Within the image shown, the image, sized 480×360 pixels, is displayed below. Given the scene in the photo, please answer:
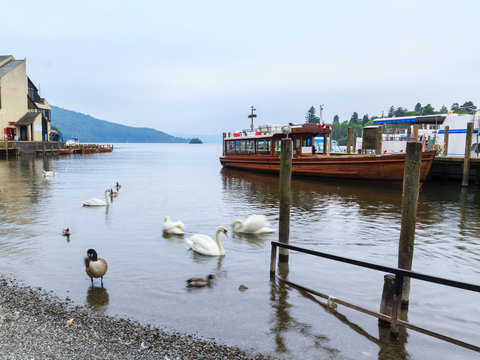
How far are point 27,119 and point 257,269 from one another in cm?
6169

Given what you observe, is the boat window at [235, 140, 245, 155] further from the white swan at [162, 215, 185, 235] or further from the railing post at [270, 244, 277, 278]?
the railing post at [270, 244, 277, 278]

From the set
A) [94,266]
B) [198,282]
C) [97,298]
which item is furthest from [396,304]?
[94,266]

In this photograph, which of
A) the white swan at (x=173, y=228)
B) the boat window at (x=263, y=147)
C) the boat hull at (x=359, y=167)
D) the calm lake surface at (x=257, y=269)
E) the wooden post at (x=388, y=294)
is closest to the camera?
the wooden post at (x=388, y=294)

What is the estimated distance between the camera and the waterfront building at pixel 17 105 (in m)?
56.9

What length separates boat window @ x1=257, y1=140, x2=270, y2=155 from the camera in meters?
36.0

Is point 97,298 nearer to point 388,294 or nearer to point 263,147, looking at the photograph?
point 388,294

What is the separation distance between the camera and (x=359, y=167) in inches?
1086

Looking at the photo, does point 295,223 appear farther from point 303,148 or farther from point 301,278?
point 303,148

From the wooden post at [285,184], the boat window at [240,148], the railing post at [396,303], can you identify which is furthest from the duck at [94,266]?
the boat window at [240,148]

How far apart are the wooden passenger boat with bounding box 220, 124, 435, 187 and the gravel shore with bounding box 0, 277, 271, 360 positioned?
14.4 meters

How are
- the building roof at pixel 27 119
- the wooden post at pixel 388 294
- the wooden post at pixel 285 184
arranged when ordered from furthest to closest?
the building roof at pixel 27 119, the wooden post at pixel 285 184, the wooden post at pixel 388 294

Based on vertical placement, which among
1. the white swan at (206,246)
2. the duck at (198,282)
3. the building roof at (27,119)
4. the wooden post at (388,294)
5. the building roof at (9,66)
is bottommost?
the duck at (198,282)

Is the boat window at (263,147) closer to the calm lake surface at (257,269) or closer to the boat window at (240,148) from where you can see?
the boat window at (240,148)

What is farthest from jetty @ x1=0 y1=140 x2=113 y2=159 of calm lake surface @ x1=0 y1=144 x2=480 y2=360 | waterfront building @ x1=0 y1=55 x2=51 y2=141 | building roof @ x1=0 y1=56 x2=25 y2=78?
calm lake surface @ x1=0 y1=144 x2=480 y2=360
